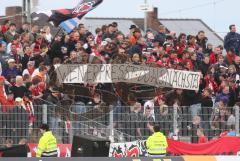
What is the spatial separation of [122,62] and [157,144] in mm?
2472

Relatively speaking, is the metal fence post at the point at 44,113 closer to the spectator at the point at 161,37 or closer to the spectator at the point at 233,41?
the spectator at the point at 161,37

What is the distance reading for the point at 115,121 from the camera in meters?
23.0

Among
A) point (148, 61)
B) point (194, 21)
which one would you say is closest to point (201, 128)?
point (148, 61)

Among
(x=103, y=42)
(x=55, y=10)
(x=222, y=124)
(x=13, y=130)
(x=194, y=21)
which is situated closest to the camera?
(x=13, y=130)

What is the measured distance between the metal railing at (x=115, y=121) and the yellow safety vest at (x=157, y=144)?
127 centimetres

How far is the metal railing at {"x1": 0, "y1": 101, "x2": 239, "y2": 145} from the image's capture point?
22377 mm

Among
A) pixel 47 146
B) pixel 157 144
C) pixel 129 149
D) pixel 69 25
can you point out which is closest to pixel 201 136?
pixel 129 149

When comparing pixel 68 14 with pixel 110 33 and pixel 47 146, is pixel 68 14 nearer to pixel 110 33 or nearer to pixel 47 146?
pixel 110 33

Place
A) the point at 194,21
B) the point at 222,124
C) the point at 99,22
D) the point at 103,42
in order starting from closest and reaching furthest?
the point at 222,124
the point at 103,42
the point at 99,22
the point at 194,21

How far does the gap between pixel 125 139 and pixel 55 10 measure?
5678 mm

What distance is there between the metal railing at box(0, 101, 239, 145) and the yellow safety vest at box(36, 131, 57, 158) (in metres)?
1.06

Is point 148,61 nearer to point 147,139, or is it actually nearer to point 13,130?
point 147,139

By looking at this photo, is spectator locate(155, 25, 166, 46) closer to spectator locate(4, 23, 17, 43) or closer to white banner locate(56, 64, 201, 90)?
spectator locate(4, 23, 17, 43)

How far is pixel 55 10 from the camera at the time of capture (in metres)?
27.5
